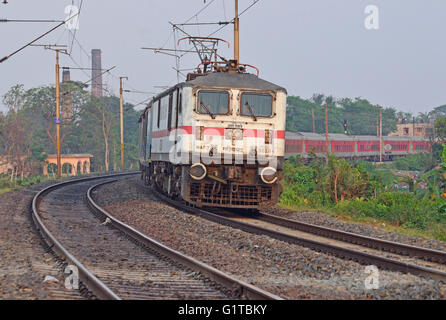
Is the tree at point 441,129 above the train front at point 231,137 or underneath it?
above

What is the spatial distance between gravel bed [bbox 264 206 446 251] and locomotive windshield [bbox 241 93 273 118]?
9.67ft

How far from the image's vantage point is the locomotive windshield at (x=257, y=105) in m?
15.0

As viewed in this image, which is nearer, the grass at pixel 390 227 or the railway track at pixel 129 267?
the railway track at pixel 129 267

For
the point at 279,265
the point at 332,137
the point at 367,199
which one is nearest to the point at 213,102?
the point at 367,199

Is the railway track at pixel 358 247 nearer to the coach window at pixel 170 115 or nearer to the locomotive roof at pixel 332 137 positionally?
the coach window at pixel 170 115

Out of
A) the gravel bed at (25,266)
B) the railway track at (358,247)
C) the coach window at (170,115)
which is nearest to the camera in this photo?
the gravel bed at (25,266)

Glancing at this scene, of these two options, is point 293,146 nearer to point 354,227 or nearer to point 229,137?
point 229,137

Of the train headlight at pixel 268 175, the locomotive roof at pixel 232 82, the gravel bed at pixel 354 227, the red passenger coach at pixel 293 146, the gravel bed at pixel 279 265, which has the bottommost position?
the gravel bed at pixel 354 227

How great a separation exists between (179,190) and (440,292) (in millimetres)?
10263

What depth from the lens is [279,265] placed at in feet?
28.5

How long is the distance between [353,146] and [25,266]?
2085 inches
